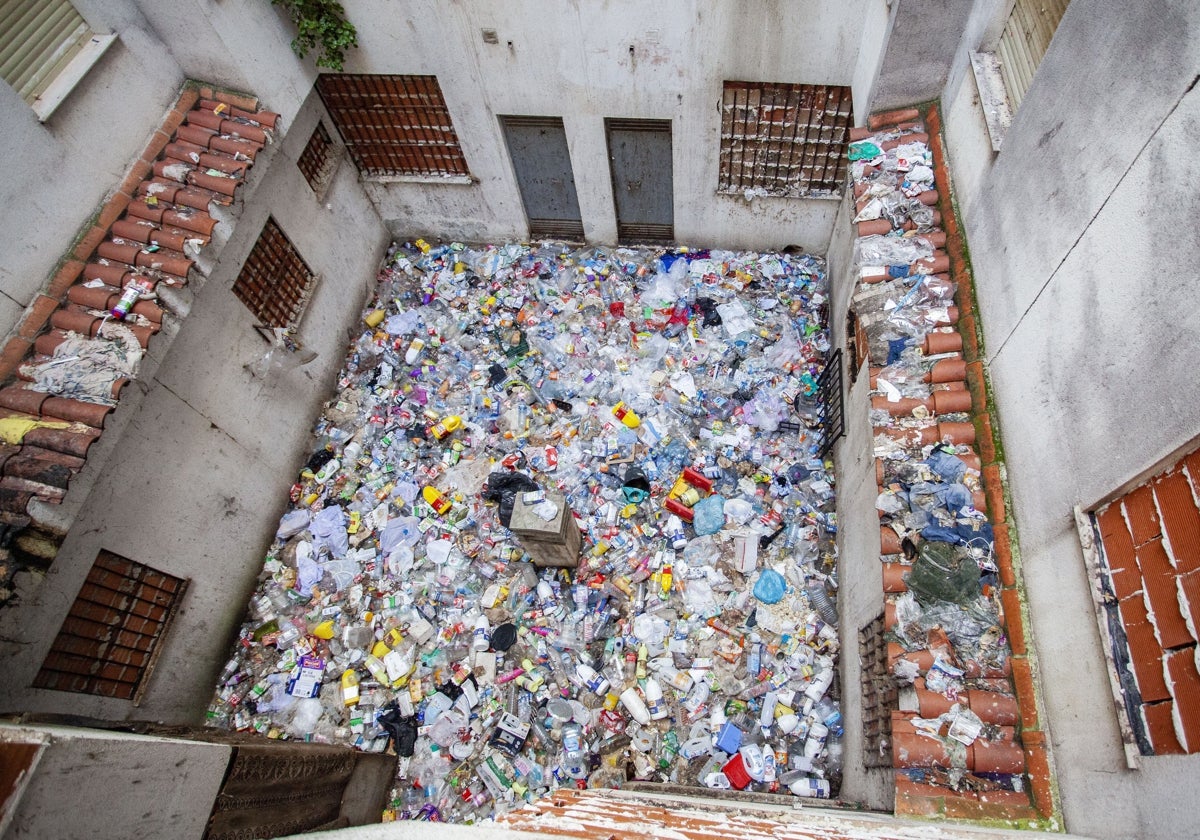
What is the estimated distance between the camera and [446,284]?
802cm

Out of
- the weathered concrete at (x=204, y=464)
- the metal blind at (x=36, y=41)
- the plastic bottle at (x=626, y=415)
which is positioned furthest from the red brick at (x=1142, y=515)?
the metal blind at (x=36, y=41)

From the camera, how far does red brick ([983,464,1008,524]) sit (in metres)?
3.71

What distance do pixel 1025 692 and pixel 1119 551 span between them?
106 cm

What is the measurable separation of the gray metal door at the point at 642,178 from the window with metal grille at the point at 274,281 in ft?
11.7

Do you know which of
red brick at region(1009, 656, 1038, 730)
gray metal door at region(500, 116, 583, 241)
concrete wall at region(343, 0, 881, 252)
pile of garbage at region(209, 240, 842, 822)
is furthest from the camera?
gray metal door at region(500, 116, 583, 241)

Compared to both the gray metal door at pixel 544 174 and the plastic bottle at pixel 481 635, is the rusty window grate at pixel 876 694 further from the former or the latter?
the gray metal door at pixel 544 174

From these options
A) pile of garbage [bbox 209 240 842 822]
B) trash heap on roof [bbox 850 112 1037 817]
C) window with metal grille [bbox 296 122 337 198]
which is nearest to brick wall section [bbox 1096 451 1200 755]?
trash heap on roof [bbox 850 112 1037 817]

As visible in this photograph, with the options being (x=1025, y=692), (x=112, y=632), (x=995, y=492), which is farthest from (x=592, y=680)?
(x=112, y=632)

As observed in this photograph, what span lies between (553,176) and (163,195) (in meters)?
3.99

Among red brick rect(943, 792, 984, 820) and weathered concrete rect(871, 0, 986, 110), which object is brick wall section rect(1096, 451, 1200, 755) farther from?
weathered concrete rect(871, 0, 986, 110)

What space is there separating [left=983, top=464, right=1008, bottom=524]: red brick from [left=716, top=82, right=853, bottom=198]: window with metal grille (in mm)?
4113

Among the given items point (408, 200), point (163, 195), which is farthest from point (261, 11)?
point (408, 200)

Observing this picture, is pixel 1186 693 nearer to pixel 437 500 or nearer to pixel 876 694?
pixel 876 694

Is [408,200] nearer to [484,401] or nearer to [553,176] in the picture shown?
[553,176]
